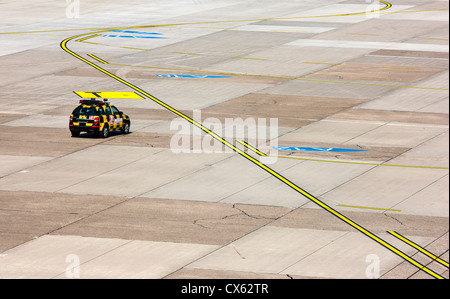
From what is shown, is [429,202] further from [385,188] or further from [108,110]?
[108,110]

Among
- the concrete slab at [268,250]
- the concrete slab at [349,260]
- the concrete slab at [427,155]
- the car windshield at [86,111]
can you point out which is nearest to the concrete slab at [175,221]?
the concrete slab at [268,250]

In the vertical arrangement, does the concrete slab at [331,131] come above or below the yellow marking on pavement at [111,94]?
below

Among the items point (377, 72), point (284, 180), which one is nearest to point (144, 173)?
point (284, 180)

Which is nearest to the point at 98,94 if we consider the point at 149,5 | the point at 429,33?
the point at 429,33

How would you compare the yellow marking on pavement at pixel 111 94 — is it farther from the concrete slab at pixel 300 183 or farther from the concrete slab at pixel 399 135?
the concrete slab at pixel 300 183

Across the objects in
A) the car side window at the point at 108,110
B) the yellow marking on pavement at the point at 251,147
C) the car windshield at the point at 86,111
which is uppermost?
the car windshield at the point at 86,111

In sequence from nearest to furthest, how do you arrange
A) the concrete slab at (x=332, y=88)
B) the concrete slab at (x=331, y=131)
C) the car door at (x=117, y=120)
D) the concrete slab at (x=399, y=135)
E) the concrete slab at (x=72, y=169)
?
the concrete slab at (x=72, y=169) < the concrete slab at (x=399, y=135) < the concrete slab at (x=331, y=131) < the car door at (x=117, y=120) < the concrete slab at (x=332, y=88)

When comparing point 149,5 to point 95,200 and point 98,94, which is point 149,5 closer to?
point 98,94

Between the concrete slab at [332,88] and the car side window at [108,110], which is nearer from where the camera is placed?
the car side window at [108,110]
